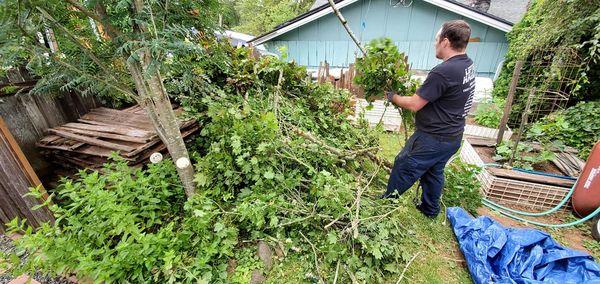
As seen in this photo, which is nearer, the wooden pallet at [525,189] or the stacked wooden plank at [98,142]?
the stacked wooden plank at [98,142]

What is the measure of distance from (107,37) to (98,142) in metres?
1.16

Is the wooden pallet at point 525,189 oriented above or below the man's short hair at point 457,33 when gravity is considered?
below

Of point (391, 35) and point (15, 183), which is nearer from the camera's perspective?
point (15, 183)

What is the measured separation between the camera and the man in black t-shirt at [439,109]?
7.30 feet

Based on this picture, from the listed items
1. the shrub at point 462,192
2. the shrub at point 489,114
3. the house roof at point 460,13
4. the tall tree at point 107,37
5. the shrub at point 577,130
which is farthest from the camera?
the house roof at point 460,13

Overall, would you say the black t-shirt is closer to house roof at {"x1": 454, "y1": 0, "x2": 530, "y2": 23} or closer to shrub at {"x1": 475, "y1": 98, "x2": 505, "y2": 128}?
shrub at {"x1": 475, "y1": 98, "x2": 505, "y2": 128}

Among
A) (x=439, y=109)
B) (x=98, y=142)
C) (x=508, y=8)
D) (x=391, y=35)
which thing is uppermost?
(x=508, y=8)

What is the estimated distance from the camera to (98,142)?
2.55 meters

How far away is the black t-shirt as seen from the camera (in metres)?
2.22

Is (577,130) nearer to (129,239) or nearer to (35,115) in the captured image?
(129,239)

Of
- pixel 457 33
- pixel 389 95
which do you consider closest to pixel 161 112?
pixel 389 95

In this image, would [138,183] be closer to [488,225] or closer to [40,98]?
[40,98]

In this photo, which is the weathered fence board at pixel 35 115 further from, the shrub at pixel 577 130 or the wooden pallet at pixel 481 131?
the wooden pallet at pixel 481 131

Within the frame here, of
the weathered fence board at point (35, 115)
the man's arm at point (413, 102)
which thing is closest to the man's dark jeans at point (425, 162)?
the man's arm at point (413, 102)
